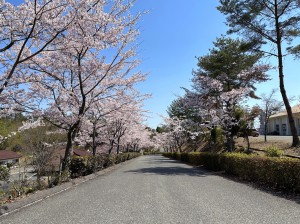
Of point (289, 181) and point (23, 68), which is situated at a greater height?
point (23, 68)

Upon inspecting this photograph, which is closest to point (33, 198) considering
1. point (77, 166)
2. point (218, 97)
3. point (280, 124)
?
point (77, 166)


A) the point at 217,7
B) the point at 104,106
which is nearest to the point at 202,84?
the point at 217,7

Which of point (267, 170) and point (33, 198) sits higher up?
point (267, 170)

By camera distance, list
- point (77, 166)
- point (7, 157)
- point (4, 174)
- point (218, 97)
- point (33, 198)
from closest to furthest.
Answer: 1. point (33, 198)
2. point (4, 174)
3. point (77, 166)
4. point (218, 97)
5. point (7, 157)

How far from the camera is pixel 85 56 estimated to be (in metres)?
13.3

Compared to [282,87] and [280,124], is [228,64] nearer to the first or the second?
[282,87]

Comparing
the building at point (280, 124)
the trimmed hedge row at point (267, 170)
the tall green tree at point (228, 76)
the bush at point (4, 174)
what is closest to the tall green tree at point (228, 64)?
the tall green tree at point (228, 76)

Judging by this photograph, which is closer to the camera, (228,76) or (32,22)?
(32,22)

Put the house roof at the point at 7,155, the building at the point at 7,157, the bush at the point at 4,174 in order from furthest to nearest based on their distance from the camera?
the house roof at the point at 7,155 → the building at the point at 7,157 → the bush at the point at 4,174

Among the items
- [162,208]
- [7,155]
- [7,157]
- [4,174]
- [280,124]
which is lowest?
[162,208]

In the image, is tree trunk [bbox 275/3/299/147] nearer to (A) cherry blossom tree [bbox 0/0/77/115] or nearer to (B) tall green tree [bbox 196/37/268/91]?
(B) tall green tree [bbox 196/37/268/91]

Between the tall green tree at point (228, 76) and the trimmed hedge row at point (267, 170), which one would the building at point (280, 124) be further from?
the trimmed hedge row at point (267, 170)

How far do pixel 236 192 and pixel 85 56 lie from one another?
8.29m

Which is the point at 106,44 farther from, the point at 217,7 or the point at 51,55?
the point at 217,7
